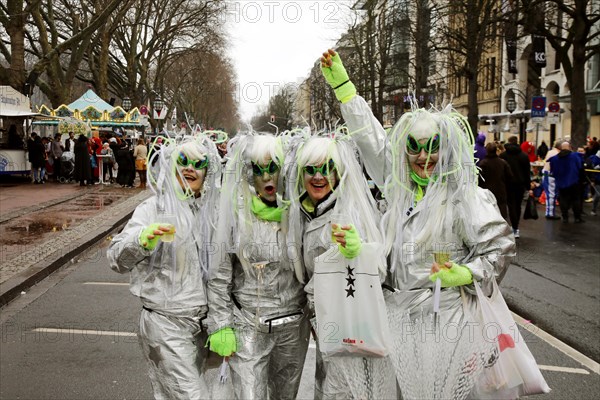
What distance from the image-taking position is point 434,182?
2.85 metres

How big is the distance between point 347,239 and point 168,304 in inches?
37.5

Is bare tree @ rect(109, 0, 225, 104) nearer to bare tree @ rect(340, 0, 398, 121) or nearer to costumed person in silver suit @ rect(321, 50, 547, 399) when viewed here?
bare tree @ rect(340, 0, 398, 121)

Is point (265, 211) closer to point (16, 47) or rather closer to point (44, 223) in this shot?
point (44, 223)

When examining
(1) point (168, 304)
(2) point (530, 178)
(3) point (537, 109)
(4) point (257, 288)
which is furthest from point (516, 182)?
(1) point (168, 304)

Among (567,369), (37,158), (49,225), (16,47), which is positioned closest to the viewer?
(567,369)

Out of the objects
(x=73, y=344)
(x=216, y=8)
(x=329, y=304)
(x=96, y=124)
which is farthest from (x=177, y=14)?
(x=329, y=304)

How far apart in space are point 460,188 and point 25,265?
6339mm

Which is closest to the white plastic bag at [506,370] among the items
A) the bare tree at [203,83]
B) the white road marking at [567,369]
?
the white road marking at [567,369]

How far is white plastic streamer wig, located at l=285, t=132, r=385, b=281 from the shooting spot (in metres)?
2.81

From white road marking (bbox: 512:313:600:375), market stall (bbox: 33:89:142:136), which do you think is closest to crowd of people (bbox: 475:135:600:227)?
white road marking (bbox: 512:313:600:375)

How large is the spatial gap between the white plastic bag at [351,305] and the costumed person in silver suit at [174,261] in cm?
65

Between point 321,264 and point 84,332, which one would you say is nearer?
point 321,264

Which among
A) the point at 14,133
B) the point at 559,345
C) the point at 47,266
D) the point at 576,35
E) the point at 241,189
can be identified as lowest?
the point at 559,345

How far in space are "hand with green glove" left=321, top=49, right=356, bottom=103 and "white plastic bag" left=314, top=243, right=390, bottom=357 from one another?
1.01 m
